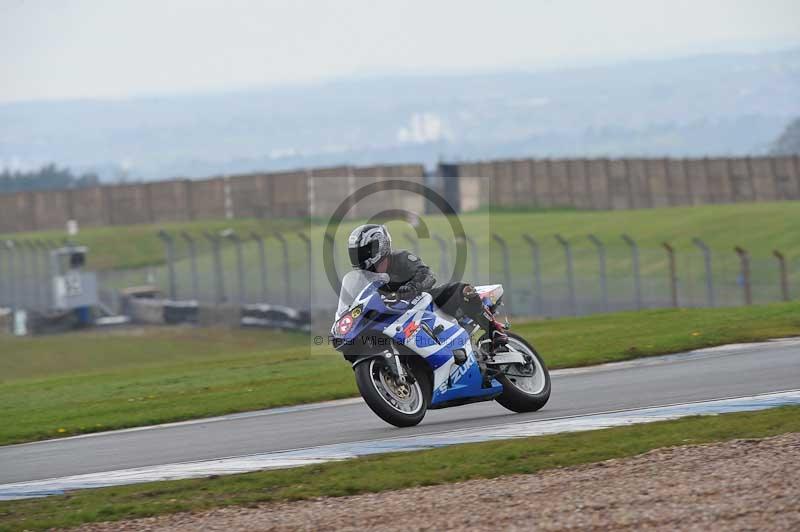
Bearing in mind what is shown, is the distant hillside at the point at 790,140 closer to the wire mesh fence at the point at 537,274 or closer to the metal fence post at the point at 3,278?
the wire mesh fence at the point at 537,274

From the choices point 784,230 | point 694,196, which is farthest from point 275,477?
point 694,196

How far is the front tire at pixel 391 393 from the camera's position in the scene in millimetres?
12555

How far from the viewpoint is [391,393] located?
509 inches

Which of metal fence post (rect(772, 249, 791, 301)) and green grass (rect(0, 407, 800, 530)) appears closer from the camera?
green grass (rect(0, 407, 800, 530))

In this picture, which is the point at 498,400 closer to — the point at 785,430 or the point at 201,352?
the point at 785,430

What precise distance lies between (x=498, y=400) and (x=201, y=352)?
1003 inches

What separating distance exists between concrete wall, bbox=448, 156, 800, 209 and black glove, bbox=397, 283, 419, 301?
55003 millimetres

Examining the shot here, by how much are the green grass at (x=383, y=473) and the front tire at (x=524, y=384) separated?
1825 millimetres

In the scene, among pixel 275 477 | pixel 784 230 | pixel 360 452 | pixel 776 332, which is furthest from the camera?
pixel 784 230

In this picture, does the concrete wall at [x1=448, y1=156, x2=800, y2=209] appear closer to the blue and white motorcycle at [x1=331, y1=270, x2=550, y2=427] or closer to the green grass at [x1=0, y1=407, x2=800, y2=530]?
the blue and white motorcycle at [x1=331, y1=270, x2=550, y2=427]

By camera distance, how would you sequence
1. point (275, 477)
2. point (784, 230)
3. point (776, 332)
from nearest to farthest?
point (275, 477)
point (776, 332)
point (784, 230)

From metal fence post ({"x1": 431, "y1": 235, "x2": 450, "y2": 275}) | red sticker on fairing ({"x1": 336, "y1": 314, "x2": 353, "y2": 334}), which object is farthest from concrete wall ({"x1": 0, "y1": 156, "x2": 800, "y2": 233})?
red sticker on fairing ({"x1": 336, "y1": 314, "x2": 353, "y2": 334})

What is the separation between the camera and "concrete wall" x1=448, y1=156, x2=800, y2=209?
2598 inches

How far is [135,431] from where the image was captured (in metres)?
15.5
